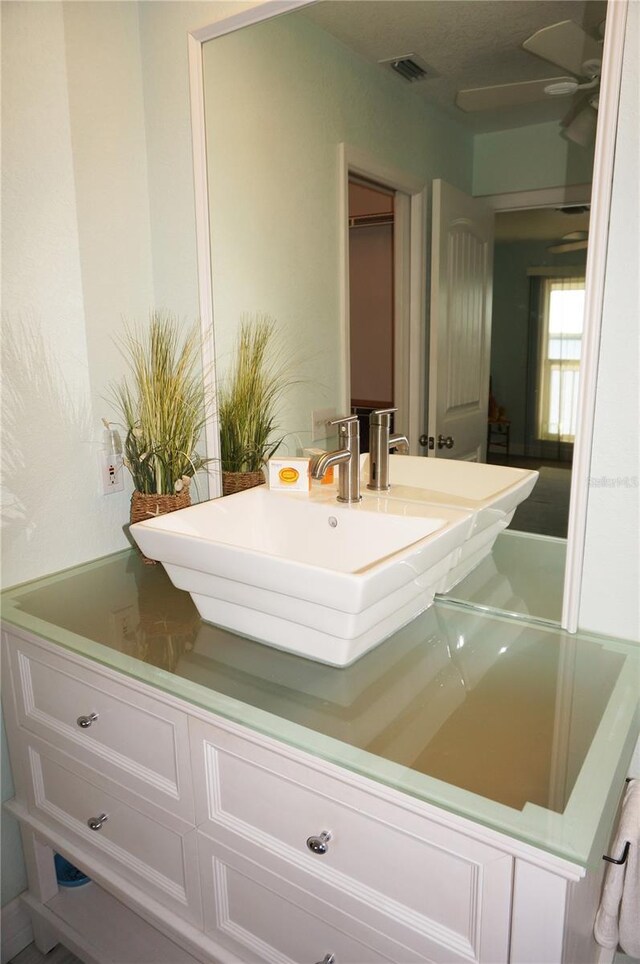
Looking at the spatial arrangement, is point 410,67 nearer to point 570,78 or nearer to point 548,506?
point 570,78

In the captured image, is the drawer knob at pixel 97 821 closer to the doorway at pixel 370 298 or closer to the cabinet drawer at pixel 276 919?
the cabinet drawer at pixel 276 919

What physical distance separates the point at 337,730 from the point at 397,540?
45cm

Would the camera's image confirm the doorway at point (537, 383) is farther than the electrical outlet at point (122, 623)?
No

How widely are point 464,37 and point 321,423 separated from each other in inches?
32.3

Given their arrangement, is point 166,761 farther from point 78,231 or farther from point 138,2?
point 138,2

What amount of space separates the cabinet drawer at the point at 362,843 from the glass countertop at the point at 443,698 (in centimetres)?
6

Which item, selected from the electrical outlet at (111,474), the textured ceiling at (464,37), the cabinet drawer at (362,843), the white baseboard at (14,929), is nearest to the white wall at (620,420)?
the textured ceiling at (464,37)

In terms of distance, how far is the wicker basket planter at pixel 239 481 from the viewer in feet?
5.78

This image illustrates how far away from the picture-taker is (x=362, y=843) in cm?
100

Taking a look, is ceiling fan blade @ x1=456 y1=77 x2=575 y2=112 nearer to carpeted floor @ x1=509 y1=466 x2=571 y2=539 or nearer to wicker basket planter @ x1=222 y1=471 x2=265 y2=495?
carpeted floor @ x1=509 y1=466 x2=571 y2=539

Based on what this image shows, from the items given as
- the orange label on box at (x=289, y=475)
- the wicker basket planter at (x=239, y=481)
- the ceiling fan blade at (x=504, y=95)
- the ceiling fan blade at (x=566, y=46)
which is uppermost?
the ceiling fan blade at (x=566, y=46)

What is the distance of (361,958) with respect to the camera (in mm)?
1054

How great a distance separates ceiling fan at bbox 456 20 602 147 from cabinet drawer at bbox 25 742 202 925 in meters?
1.43

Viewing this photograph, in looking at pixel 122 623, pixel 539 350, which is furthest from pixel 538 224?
pixel 122 623
